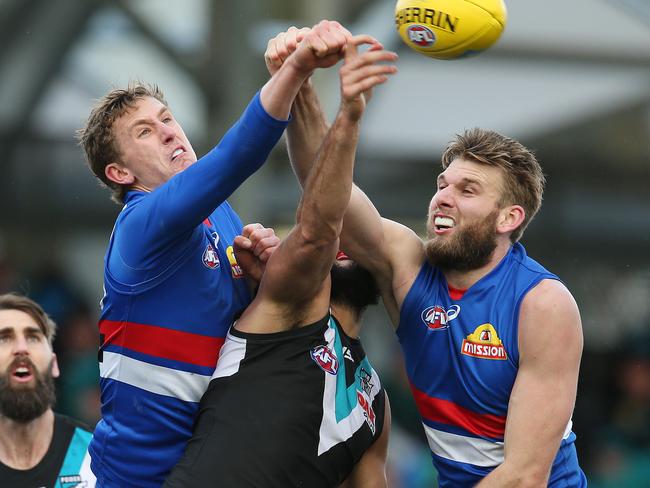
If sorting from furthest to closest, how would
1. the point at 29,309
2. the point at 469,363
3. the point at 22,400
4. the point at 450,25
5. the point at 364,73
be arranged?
the point at 29,309
the point at 22,400
the point at 469,363
the point at 450,25
the point at 364,73

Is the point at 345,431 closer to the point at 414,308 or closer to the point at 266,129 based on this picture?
the point at 414,308

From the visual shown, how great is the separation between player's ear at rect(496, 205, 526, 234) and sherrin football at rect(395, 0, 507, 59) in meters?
0.68

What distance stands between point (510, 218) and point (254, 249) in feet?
3.69

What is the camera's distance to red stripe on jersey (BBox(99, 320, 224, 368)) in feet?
14.4

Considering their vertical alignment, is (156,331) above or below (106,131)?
below

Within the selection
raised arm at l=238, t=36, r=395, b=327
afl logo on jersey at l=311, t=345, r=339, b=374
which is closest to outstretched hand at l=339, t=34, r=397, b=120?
raised arm at l=238, t=36, r=395, b=327

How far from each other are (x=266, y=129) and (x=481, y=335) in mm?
1279

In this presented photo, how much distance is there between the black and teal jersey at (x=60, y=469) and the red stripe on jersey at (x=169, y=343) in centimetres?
162

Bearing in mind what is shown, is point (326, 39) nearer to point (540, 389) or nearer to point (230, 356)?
point (230, 356)

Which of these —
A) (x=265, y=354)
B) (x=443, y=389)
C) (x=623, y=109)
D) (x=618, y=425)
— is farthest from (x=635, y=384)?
(x=265, y=354)

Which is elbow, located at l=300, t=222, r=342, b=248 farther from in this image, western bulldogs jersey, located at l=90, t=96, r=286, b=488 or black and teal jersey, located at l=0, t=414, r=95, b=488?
black and teal jersey, located at l=0, t=414, r=95, b=488

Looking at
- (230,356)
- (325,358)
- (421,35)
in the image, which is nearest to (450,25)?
(421,35)

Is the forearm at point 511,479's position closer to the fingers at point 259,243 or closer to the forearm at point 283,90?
the fingers at point 259,243

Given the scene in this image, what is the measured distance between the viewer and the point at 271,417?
432 cm
